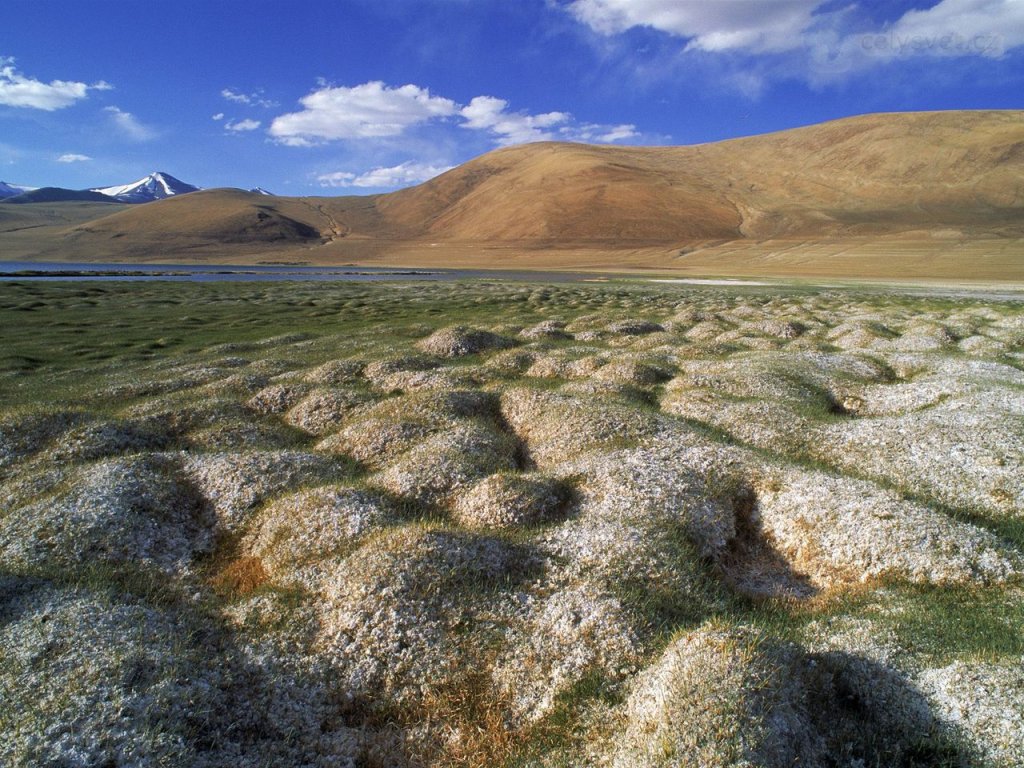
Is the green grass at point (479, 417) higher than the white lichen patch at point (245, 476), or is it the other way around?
the white lichen patch at point (245, 476)

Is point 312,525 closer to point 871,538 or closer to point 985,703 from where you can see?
point 985,703

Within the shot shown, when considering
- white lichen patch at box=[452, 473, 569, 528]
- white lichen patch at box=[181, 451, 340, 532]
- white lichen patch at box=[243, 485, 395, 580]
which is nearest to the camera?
white lichen patch at box=[243, 485, 395, 580]

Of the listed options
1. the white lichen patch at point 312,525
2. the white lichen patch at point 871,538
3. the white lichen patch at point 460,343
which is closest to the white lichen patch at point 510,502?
the white lichen patch at point 312,525

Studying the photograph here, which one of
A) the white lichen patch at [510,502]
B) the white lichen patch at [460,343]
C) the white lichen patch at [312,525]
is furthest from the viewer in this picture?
the white lichen patch at [460,343]

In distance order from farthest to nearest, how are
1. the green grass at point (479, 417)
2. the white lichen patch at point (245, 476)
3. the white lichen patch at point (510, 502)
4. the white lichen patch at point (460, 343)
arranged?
the white lichen patch at point (460, 343)
the white lichen patch at point (245, 476)
the white lichen patch at point (510, 502)
the green grass at point (479, 417)

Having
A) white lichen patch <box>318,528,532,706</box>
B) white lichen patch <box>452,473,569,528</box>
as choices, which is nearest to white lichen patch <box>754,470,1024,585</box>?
white lichen patch <box>452,473,569,528</box>

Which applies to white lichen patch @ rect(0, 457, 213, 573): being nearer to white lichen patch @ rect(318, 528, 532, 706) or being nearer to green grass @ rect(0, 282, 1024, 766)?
green grass @ rect(0, 282, 1024, 766)

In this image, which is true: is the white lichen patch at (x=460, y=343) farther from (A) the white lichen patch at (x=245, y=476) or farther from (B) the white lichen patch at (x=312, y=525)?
(B) the white lichen patch at (x=312, y=525)

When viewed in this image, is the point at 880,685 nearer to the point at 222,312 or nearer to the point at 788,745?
the point at 788,745

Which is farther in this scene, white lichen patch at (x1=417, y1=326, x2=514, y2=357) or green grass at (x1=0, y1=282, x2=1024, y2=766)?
white lichen patch at (x1=417, y1=326, x2=514, y2=357)

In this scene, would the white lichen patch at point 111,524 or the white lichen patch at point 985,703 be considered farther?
the white lichen patch at point 111,524

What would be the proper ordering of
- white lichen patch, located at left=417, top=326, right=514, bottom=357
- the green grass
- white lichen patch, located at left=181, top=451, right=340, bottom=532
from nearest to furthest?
the green grass
white lichen patch, located at left=181, top=451, right=340, bottom=532
white lichen patch, located at left=417, top=326, right=514, bottom=357

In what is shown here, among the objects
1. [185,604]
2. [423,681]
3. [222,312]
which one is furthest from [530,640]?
[222,312]

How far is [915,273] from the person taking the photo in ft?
478
